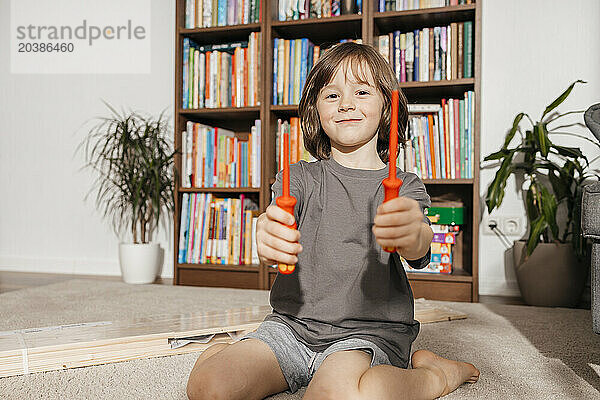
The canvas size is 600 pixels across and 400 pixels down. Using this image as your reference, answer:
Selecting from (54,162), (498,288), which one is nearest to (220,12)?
(54,162)

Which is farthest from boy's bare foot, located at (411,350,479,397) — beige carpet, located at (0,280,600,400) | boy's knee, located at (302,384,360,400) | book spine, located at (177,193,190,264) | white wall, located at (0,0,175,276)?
white wall, located at (0,0,175,276)

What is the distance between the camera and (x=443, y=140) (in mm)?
2244

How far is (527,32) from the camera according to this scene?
238 centimetres

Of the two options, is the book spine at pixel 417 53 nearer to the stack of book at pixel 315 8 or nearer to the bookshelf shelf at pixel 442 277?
the stack of book at pixel 315 8

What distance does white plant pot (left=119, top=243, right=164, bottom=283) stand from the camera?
2549 millimetres

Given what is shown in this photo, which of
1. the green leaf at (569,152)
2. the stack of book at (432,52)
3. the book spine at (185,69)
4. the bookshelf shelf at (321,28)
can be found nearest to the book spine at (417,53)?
the stack of book at (432,52)

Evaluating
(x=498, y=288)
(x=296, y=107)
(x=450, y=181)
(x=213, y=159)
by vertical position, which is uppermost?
(x=296, y=107)

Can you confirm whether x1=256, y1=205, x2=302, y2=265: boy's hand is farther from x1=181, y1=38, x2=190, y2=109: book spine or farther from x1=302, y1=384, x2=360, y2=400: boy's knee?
x1=181, y1=38, x2=190, y2=109: book spine

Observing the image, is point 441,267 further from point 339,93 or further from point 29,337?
point 29,337

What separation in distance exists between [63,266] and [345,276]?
232 cm

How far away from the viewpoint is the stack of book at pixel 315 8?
232cm

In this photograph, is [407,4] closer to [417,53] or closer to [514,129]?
[417,53]

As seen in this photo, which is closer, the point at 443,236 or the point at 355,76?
the point at 355,76

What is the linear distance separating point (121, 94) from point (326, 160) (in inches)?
79.9
